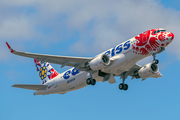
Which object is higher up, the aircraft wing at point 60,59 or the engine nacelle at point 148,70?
the engine nacelle at point 148,70

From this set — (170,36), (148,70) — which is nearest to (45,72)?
(148,70)

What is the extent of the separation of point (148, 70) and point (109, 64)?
7681mm

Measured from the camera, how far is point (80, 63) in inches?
1644

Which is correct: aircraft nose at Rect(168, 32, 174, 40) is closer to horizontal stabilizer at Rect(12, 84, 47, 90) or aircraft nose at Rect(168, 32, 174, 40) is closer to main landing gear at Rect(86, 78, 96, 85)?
main landing gear at Rect(86, 78, 96, 85)

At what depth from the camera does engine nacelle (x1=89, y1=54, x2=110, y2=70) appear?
39562mm

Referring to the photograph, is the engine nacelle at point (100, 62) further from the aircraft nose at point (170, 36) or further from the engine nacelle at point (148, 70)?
the aircraft nose at point (170, 36)

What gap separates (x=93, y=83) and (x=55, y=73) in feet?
35.3

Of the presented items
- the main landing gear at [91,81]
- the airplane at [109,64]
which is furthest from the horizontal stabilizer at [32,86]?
the main landing gear at [91,81]

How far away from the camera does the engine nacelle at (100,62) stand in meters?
39.6

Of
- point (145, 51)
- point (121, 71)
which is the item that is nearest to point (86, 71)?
point (121, 71)

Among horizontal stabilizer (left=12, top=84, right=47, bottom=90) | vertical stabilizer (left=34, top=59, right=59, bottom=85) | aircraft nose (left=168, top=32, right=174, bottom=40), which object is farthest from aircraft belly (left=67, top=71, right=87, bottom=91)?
aircraft nose (left=168, top=32, right=174, bottom=40)

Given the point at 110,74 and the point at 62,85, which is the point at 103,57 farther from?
the point at 62,85

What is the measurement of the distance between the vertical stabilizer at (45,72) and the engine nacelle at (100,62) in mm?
11750

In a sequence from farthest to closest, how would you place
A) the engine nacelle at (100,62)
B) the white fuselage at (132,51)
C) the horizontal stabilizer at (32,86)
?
1. the horizontal stabilizer at (32,86)
2. the engine nacelle at (100,62)
3. the white fuselage at (132,51)
